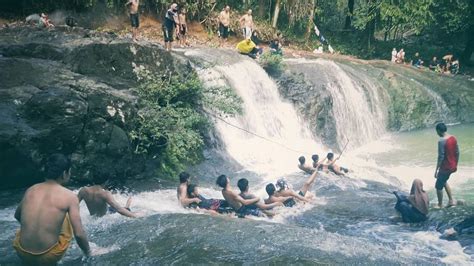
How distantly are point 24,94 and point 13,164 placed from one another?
51.5 inches

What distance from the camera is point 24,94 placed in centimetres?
839

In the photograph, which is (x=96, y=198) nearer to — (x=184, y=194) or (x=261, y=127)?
(x=184, y=194)

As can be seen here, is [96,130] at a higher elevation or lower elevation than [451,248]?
higher

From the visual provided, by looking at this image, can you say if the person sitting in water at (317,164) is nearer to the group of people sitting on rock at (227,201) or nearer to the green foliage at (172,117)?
the green foliage at (172,117)

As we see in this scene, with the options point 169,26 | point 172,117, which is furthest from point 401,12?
point 172,117

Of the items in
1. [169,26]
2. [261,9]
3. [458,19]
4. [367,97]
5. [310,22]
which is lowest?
[367,97]

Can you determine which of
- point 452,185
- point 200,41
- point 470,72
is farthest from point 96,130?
point 470,72

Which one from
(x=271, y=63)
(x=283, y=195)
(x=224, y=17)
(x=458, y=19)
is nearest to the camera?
(x=283, y=195)

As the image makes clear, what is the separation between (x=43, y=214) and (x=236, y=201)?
15.1 feet

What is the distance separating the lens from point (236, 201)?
8375 millimetres

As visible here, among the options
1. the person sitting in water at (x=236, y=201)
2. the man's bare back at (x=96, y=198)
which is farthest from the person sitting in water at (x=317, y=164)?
the man's bare back at (x=96, y=198)

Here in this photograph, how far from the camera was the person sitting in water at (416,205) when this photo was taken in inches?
311

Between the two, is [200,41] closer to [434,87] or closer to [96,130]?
[434,87]

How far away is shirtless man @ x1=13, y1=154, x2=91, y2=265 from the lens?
4125 millimetres
